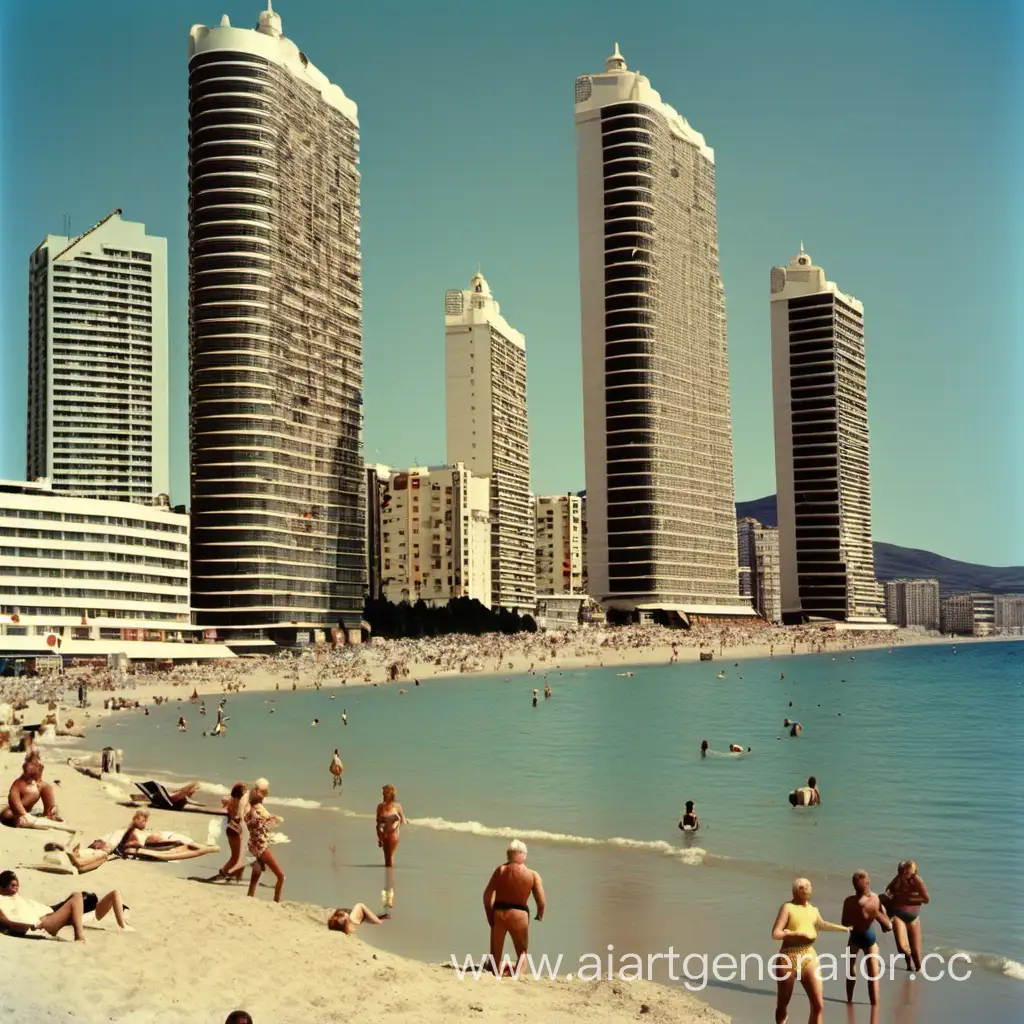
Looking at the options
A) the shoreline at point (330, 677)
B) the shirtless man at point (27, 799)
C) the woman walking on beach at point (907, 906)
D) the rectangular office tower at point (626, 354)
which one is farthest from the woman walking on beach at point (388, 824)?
the rectangular office tower at point (626, 354)

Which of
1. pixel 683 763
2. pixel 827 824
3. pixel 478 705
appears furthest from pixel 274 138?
pixel 827 824

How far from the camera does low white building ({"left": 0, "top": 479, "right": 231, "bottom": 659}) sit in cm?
12456

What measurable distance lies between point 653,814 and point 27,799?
1764 cm

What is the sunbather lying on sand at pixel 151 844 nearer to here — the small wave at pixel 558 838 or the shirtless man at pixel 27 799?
the shirtless man at pixel 27 799

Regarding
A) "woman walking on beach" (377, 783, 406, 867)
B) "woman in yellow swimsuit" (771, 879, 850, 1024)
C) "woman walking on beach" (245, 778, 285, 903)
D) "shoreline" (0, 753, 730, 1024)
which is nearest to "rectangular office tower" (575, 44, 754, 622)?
"woman walking on beach" (377, 783, 406, 867)

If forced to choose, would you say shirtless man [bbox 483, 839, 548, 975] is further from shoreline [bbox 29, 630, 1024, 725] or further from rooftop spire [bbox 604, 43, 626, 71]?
rooftop spire [bbox 604, 43, 626, 71]

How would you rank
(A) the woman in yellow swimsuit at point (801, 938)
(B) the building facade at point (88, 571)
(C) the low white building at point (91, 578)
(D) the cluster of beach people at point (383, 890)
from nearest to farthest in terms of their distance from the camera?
1. (A) the woman in yellow swimsuit at point (801, 938)
2. (D) the cluster of beach people at point (383, 890)
3. (C) the low white building at point (91, 578)
4. (B) the building facade at point (88, 571)

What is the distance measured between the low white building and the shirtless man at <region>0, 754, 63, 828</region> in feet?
331

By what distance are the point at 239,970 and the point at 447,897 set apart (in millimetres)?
8766

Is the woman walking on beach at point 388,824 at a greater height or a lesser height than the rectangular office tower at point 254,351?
lesser

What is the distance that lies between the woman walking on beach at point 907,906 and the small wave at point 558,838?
10390mm

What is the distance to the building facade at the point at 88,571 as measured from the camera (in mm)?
124875

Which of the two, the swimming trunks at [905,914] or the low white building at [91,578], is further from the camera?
the low white building at [91,578]

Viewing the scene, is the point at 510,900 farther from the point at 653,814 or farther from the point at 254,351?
the point at 254,351
